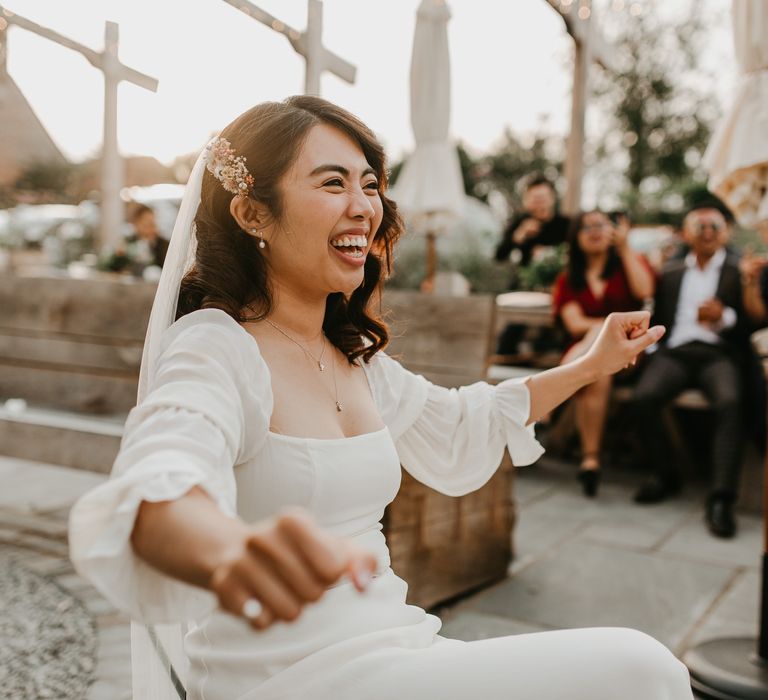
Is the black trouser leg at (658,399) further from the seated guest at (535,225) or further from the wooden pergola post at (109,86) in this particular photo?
the wooden pergola post at (109,86)

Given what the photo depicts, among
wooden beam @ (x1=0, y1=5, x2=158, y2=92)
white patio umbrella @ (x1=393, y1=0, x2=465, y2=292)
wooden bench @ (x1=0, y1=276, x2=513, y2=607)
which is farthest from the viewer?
white patio umbrella @ (x1=393, y1=0, x2=465, y2=292)

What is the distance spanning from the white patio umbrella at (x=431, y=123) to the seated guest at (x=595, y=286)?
146 cm

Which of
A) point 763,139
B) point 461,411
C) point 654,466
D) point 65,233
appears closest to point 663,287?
point 654,466

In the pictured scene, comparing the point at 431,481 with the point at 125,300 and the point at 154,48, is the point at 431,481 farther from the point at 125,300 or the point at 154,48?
the point at 125,300

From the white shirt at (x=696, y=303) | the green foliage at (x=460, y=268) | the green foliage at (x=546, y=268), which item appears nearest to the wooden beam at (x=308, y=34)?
the white shirt at (x=696, y=303)

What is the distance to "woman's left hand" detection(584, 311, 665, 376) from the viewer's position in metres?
1.83

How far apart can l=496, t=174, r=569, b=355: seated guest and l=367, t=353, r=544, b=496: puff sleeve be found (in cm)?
462

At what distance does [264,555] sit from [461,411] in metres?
1.23

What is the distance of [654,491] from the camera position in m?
4.95

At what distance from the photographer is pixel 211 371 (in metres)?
1.24

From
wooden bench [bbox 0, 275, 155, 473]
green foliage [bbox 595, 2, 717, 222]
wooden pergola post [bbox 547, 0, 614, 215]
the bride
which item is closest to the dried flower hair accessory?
the bride

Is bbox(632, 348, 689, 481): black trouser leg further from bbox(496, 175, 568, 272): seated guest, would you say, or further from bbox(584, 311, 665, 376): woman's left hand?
bbox(584, 311, 665, 376): woman's left hand

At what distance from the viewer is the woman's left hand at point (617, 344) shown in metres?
1.83

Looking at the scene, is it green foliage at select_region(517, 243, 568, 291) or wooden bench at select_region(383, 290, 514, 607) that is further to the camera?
green foliage at select_region(517, 243, 568, 291)
